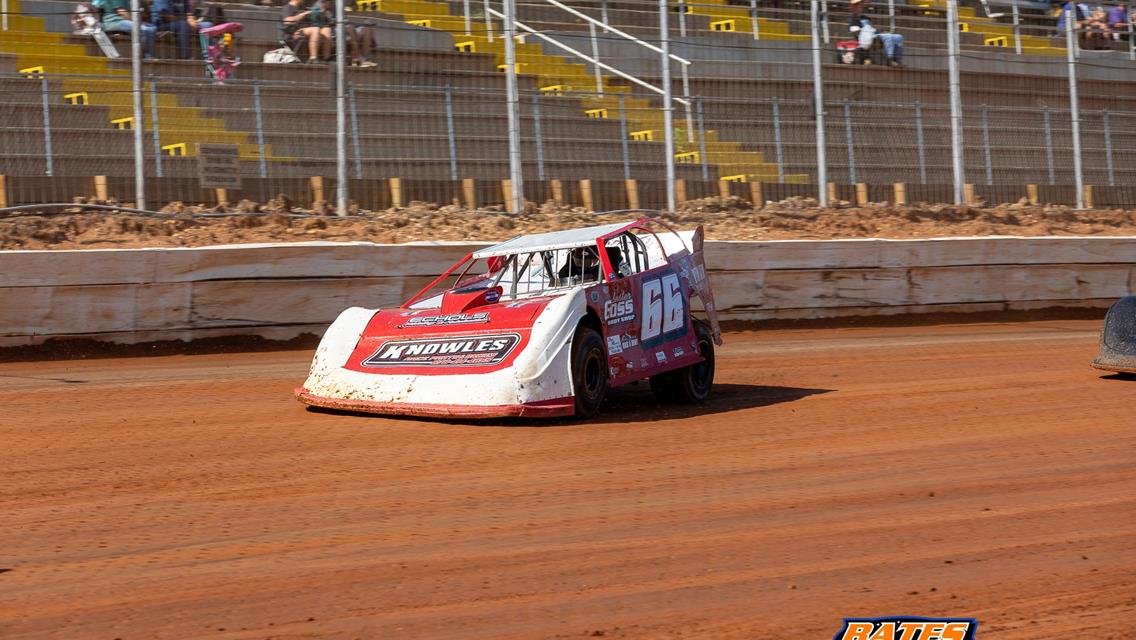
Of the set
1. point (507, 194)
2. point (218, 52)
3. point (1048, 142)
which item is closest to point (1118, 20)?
point (1048, 142)

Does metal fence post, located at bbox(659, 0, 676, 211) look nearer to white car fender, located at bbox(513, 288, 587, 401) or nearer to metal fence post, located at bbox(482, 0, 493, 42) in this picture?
metal fence post, located at bbox(482, 0, 493, 42)

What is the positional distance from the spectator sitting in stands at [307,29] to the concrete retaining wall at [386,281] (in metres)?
2.61

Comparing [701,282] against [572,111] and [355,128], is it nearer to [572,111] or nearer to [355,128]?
[355,128]

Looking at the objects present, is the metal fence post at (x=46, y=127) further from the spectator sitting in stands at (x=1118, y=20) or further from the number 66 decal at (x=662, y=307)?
the spectator sitting in stands at (x=1118, y=20)

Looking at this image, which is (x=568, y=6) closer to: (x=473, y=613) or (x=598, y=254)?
(x=598, y=254)

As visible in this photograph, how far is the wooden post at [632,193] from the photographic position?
15.8 m

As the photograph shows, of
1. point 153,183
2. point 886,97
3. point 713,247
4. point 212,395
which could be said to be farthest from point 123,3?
point 886,97

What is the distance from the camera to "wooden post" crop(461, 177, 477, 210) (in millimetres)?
15016

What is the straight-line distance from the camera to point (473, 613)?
4.53 meters

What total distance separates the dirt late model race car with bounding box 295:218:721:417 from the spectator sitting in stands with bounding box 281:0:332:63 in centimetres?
510

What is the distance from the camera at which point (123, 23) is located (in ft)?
44.0

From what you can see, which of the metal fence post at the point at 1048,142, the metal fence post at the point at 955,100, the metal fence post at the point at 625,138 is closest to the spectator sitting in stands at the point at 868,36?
the metal fence post at the point at 955,100

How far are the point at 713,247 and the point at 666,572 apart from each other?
31.8 feet

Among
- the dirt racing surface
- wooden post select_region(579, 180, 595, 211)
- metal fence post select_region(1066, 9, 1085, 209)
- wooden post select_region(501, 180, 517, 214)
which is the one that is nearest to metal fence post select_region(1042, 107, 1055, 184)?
metal fence post select_region(1066, 9, 1085, 209)
